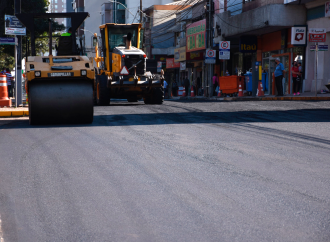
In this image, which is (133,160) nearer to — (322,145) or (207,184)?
(207,184)

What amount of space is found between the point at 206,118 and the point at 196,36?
107ft

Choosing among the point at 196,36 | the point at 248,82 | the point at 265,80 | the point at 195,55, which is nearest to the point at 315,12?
the point at 248,82

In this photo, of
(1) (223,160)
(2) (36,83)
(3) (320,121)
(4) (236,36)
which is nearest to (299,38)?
(4) (236,36)

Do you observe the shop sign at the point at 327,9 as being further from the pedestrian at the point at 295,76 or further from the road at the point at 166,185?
the road at the point at 166,185

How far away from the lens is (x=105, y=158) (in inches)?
301

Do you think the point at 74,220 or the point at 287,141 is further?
the point at 287,141

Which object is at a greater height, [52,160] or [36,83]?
[36,83]

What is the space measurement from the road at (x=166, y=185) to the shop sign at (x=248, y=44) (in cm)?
2529

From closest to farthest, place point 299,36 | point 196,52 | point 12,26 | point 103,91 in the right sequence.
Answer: point 12,26, point 103,91, point 299,36, point 196,52

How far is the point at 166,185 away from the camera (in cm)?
586

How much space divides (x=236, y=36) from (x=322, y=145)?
2877 centimetres

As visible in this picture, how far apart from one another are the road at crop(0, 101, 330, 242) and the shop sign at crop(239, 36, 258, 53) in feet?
83.0

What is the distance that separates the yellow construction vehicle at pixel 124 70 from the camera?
2092 cm

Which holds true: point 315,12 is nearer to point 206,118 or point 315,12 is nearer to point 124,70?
point 124,70
